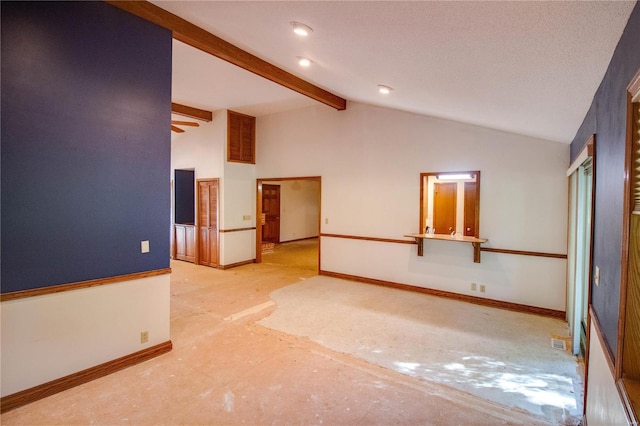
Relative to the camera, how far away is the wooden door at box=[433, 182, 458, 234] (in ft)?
20.9

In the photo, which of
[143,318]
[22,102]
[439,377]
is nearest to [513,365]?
[439,377]

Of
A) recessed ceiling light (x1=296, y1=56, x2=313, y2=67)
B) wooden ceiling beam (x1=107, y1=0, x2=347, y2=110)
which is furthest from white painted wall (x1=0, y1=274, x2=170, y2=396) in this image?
recessed ceiling light (x1=296, y1=56, x2=313, y2=67)

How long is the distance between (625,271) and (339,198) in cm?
502

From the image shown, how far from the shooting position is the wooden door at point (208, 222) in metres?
7.06

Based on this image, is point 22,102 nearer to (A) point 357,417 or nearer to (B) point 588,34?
(A) point 357,417

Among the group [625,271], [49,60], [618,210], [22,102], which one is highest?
[49,60]

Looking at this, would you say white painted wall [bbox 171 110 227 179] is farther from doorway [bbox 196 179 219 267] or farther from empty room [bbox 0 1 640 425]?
empty room [bbox 0 1 640 425]

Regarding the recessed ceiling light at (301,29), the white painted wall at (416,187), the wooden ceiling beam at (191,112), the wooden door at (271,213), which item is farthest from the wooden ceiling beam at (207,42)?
the wooden door at (271,213)

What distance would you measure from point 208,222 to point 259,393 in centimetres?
526

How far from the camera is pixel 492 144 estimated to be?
15.1ft

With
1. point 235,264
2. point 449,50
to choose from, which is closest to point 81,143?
point 449,50

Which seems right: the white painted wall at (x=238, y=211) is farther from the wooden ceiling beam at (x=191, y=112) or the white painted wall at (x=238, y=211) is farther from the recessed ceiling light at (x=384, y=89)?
the recessed ceiling light at (x=384, y=89)

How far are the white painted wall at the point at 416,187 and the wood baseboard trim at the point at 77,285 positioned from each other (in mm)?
3661

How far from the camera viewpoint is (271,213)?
10867 mm
